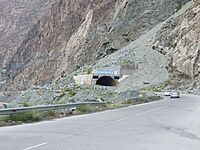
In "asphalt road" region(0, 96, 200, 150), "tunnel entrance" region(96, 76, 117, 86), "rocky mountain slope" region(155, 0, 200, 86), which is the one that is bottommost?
"asphalt road" region(0, 96, 200, 150)

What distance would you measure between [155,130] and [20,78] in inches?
4989

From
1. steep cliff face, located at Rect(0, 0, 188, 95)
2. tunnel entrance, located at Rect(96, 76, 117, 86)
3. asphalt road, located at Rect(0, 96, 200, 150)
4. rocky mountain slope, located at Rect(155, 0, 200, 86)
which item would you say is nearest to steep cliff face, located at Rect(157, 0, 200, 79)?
rocky mountain slope, located at Rect(155, 0, 200, 86)

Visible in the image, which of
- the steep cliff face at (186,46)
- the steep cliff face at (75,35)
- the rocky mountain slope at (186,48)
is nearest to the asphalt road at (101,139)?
the rocky mountain slope at (186,48)

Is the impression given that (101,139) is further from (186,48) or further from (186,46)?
(186,46)

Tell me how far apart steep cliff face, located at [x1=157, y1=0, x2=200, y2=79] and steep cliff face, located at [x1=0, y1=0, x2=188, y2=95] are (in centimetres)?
2173

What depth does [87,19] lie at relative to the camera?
127500 millimetres

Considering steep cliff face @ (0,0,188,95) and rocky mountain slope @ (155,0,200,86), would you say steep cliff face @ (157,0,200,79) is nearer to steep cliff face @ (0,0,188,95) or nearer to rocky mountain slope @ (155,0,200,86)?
rocky mountain slope @ (155,0,200,86)

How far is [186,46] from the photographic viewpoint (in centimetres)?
8075

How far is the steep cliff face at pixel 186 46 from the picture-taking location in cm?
7725

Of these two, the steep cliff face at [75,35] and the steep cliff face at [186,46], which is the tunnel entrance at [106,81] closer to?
the steep cliff face at [75,35]

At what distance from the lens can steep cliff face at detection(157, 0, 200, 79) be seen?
253 feet

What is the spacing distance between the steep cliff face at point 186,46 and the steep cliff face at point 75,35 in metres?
21.7

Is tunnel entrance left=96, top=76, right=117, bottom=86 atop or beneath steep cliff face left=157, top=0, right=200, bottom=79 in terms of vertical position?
beneath

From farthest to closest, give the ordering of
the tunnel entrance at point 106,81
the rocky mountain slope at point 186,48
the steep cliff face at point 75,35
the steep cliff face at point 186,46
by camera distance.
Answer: the steep cliff face at point 75,35 → the tunnel entrance at point 106,81 → the steep cliff face at point 186,46 → the rocky mountain slope at point 186,48
